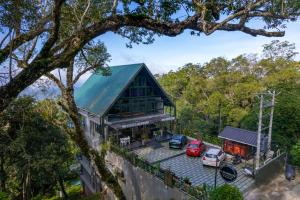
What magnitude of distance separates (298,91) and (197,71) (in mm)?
15256

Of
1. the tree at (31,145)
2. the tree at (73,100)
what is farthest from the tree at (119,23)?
the tree at (31,145)

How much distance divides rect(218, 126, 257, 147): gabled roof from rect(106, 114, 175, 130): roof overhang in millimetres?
6363

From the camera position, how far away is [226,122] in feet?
93.0

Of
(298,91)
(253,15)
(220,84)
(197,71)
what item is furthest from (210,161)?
(197,71)

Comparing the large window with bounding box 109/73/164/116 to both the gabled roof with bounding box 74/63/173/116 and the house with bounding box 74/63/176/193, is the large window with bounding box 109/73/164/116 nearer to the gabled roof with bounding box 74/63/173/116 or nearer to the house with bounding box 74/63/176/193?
the house with bounding box 74/63/176/193

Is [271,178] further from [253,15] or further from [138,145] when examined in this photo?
[253,15]

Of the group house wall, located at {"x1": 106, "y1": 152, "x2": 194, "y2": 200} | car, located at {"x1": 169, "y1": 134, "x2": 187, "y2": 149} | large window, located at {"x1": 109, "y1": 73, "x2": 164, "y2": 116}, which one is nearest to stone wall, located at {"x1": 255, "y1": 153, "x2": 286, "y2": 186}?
house wall, located at {"x1": 106, "y1": 152, "x2": 194, "y2": 200}

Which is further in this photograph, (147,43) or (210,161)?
(210,161)

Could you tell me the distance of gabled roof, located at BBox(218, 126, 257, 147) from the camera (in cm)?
1633

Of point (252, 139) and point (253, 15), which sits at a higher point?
point (253, 15)

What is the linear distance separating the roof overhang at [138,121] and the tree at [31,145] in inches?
180

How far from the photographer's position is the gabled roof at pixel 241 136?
53.6ft

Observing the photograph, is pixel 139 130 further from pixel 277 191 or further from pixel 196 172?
pixel 277 191

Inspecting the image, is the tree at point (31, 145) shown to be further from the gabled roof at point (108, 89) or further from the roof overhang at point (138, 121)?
the roof overhang at point (138, 121)
